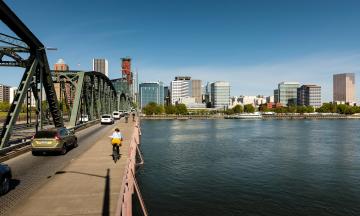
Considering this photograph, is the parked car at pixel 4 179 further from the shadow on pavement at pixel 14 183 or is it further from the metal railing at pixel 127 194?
the metal railing at pixel 127 194

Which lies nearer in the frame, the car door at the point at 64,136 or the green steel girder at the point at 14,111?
the green steel girder at the point at 14,111

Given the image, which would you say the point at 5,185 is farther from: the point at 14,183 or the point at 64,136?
the point at 64,136

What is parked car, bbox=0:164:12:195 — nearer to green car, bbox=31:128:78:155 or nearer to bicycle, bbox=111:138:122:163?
bicycle, bbox=111:138:122:163

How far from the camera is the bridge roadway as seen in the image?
12008 mm

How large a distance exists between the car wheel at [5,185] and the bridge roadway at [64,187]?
24 cm

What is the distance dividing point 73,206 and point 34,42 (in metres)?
19.8

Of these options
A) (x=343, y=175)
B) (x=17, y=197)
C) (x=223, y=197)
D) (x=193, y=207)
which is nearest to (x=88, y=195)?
(x=17, y=197)

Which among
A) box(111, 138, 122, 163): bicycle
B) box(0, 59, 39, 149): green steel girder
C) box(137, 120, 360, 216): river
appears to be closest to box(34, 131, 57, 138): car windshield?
box(0, 59, 39, 149): green steel girder

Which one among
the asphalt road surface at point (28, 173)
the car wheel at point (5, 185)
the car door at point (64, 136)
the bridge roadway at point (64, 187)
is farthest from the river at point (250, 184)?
the car wheel at point (5, 185)

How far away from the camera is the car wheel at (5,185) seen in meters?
14.3

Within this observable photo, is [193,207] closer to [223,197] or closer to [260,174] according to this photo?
[223,197]

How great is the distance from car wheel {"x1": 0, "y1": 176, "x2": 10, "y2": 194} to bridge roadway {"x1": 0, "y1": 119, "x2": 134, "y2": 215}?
238 mm

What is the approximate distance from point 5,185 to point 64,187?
7.78 feet

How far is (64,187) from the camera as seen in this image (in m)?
14.9
